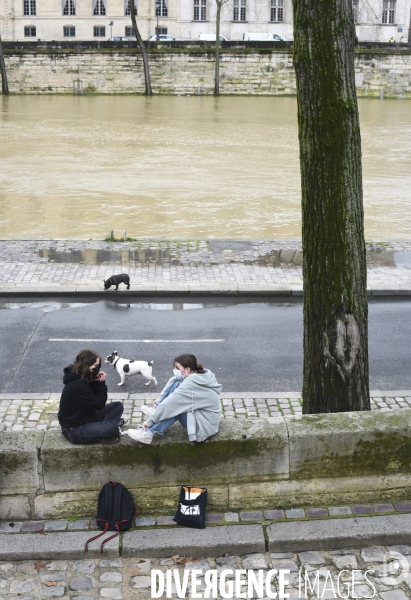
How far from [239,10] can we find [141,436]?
7438 cm

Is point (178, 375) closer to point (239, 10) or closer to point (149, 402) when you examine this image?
point (149, 402)

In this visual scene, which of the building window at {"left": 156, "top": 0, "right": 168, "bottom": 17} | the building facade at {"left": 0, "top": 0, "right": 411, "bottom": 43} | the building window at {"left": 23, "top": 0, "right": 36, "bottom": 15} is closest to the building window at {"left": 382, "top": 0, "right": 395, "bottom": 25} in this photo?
the building facade at {"left": 0, "top": 0, "right": 411, "bottom": 43}

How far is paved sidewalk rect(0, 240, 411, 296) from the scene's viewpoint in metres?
14.9

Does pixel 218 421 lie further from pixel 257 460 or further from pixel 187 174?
pixel 187 174

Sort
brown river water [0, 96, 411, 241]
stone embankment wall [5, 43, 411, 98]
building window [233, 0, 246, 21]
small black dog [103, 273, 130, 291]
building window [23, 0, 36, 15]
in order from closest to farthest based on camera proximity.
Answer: small black dog [103, 273, 130, 291] < brown river water [0, 96, 411, 241] < stone embankment wall [5, 43, 411, 98] < building window [233, 0, 246, 21] < building window [23, 0, 36, 15]

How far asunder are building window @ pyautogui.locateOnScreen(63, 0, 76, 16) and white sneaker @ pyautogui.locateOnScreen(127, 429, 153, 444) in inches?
2986

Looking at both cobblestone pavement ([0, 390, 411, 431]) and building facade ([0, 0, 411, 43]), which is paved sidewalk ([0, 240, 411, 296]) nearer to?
cobblestone pavement ([0, 390, 411, 431])

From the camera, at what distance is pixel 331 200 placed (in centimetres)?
665

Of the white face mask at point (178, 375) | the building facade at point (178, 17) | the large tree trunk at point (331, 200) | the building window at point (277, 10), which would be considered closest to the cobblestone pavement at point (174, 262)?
the large tree trunk at point (331, 200)

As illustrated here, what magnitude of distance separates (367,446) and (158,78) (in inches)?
2368

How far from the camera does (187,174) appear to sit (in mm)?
29844

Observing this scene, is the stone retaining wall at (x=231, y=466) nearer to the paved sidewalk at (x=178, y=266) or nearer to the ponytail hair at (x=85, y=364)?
the ponytail hair at (x=85, y=364)

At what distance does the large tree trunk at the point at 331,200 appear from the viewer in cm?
654

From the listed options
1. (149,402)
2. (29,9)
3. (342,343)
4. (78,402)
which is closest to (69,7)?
(29,9)
